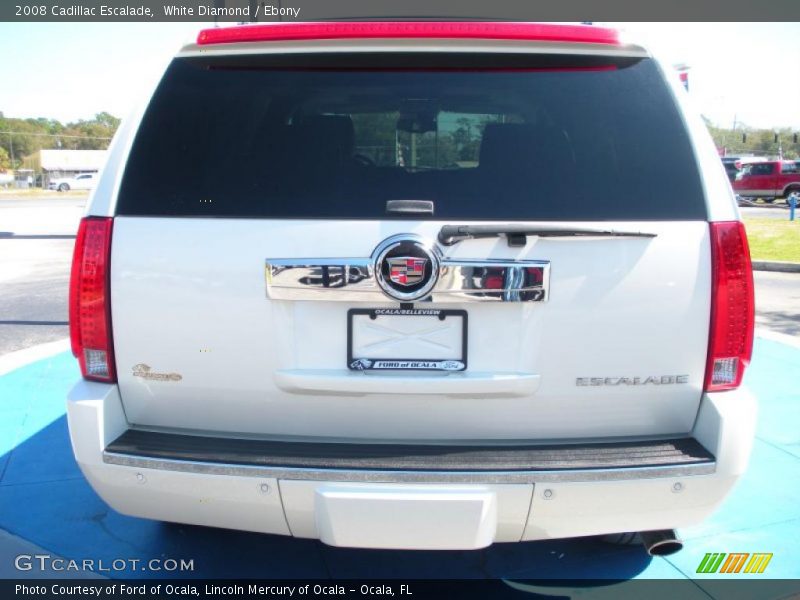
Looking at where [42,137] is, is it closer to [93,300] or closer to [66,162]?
[66,162]

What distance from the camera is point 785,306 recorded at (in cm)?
913

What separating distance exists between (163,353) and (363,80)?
1.15 m

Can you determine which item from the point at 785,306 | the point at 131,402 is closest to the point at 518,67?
the point at 131,402

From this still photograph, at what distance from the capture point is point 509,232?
2.28 metres

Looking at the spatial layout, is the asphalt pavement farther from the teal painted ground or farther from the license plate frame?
the license plate frame

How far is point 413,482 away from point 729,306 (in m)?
1.16

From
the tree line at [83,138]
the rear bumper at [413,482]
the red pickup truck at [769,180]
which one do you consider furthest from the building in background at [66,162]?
the rear bumper at [413,482]

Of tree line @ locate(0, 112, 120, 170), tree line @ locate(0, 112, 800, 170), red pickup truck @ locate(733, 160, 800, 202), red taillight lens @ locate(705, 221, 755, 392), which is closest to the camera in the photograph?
red taillight lens @ locate(705, 221, 755, 392)

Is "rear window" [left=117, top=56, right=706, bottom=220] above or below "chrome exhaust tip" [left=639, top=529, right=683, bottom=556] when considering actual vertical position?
above

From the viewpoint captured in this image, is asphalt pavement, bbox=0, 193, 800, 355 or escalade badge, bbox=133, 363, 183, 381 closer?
escalade badge, bbox=133, 363, 183, 381

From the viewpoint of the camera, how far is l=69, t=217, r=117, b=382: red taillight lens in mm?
2391

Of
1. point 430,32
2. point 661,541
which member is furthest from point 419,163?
point 661,541

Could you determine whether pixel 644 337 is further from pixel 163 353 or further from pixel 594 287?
pixel 163 353

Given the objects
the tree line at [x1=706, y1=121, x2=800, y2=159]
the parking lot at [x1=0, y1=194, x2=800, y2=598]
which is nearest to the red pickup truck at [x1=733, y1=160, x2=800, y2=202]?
the parking lot at [x1=0, y1=194, x2=800, y2=598]
